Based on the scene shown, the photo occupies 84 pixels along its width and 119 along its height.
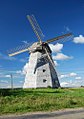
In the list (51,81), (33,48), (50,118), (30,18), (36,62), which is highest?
(30,18)

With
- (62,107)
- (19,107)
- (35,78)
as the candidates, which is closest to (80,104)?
(62,107)

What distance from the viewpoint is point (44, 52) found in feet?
189

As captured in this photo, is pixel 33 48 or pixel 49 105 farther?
pixel 33 48

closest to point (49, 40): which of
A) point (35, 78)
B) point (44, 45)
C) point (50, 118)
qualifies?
point (44, 45)

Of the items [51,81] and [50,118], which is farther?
[51,81]

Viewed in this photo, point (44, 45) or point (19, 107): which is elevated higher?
point (44, 45)

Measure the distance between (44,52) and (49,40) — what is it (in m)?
3.30

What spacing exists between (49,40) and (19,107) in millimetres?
39281

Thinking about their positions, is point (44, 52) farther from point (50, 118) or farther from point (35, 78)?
point (50, 118)

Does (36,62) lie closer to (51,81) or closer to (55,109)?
(51,81)

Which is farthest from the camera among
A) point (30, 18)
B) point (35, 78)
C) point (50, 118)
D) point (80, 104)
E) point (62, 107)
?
point (30, 18)

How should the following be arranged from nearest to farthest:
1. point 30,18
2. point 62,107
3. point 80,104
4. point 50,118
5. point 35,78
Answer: point 50,118, point 62,107, point 80,104, point 35,78, point 30,18

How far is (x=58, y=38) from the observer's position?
5706 centimetres

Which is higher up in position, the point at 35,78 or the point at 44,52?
the point at 44,52
